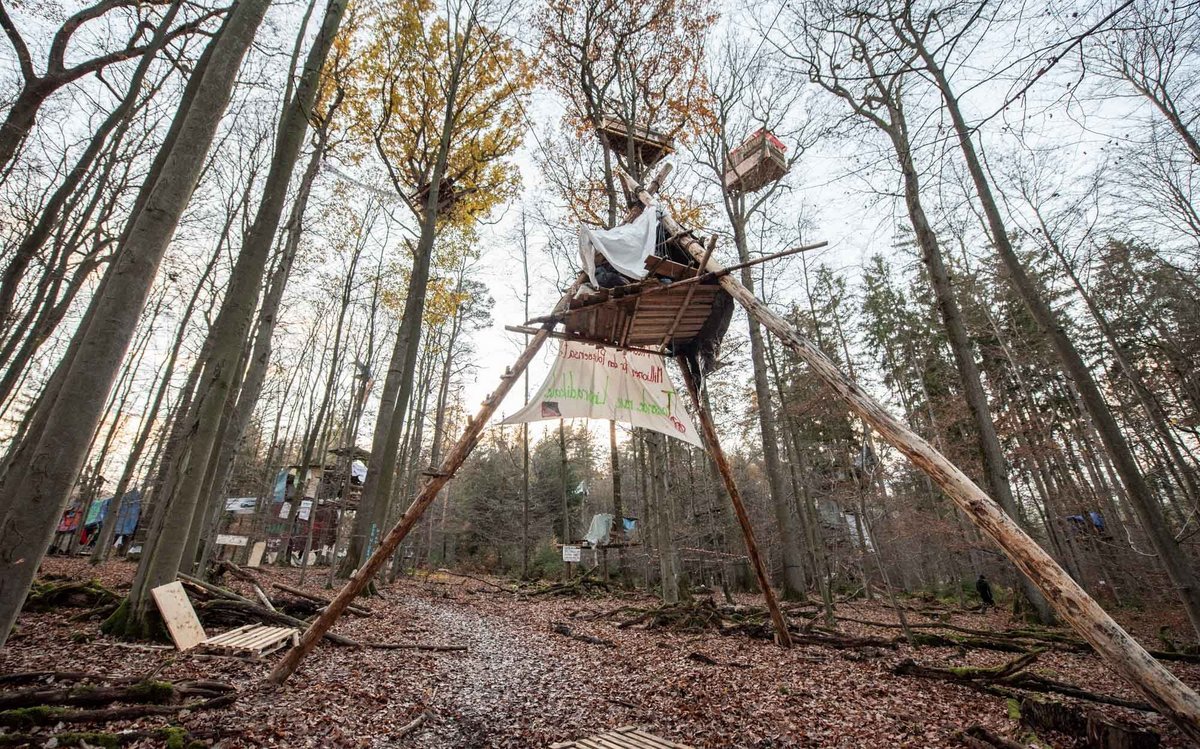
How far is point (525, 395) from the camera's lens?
20.9 m

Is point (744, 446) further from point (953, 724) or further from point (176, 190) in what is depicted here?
point (176, 190)

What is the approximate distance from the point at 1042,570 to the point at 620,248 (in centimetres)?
430

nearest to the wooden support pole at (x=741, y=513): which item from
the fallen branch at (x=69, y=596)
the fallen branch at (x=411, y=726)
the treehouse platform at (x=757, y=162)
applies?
the fallen branch at (x=411, y=726)

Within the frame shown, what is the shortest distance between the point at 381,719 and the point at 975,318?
2131cm

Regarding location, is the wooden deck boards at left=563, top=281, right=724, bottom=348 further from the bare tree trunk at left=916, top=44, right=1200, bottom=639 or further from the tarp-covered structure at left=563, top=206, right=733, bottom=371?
the bare tree trunk at left=916, top=44, right=1200, bottom=639

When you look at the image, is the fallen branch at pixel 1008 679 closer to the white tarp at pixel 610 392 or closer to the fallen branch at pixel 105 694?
the white tarp at pixel 610 392

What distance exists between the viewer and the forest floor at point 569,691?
3.62 metres

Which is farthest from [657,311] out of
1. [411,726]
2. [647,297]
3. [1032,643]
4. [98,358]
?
[1032,643]

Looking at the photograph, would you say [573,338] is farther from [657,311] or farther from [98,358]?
[98,358]

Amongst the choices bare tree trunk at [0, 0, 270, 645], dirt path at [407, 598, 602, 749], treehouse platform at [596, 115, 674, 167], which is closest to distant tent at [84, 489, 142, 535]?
dirt path at [407, 598, 602, 749]

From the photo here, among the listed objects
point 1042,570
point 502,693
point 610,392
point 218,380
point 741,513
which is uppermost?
point 610,392

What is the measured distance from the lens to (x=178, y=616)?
199 inches

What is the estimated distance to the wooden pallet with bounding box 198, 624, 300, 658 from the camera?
16.1 feet

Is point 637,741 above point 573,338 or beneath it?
beneath
